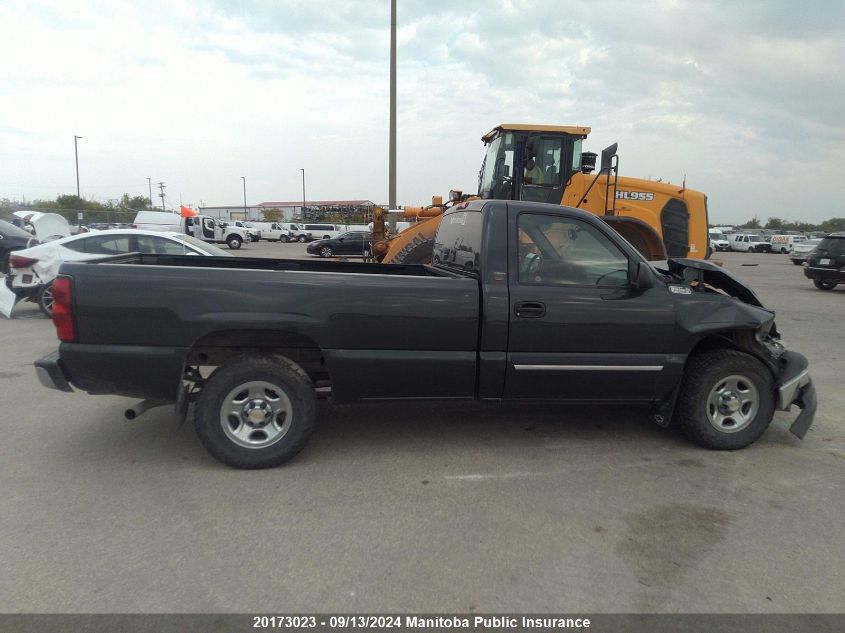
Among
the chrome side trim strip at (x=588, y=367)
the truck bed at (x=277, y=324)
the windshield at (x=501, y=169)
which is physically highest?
the windshield at (x=501, y=169)

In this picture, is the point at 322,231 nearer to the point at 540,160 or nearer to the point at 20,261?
the point at 20,261

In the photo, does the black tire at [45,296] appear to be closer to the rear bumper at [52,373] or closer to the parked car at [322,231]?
the rear bumper at [52,373]

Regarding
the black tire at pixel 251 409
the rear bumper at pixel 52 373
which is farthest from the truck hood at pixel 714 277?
the rear bumper at pixel 52 373

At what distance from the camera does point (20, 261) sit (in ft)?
28.8

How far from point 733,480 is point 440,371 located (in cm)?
212

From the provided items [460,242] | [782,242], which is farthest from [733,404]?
[782,242]

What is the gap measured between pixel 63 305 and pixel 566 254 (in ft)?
11.1

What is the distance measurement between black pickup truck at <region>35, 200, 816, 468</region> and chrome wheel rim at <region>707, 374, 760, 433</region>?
0.01 metres

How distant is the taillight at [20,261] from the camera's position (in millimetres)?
8742

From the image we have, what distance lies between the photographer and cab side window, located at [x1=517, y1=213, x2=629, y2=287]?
404 cm

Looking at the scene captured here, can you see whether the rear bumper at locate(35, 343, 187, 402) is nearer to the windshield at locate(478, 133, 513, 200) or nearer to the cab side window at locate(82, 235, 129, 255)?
the cab side window at locate(82, 235, 129, 255)

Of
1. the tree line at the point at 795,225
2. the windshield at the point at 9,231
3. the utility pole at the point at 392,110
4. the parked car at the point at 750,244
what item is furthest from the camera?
the tree line at the point at 795,225

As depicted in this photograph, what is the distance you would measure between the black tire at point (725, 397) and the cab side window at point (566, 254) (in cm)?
94

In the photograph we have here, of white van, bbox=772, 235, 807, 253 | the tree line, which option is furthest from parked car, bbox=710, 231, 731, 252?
the tree line
